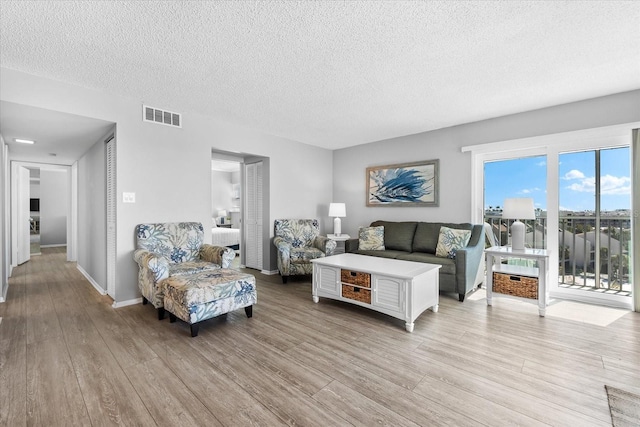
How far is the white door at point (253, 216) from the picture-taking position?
5.13 meters

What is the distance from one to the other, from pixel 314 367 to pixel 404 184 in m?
3.68

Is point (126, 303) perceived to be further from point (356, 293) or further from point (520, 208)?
point (520, 208)

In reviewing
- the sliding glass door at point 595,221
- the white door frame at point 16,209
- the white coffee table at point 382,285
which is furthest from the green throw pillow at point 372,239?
the white door frame at point 16,209

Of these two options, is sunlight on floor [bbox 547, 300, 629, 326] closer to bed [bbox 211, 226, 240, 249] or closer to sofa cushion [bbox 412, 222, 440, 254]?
sofa cushion [bbox 412, 222, 440, 254]

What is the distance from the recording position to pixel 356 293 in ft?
10.0

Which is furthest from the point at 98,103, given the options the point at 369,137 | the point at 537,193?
the point at 537,193

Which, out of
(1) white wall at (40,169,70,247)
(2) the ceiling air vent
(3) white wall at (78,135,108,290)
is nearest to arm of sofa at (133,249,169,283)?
(3) white wall at (78,135,108,290)

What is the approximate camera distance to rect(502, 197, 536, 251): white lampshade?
3.22m

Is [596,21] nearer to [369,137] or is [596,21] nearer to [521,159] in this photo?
[521,159]

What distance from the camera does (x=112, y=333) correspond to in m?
2.62

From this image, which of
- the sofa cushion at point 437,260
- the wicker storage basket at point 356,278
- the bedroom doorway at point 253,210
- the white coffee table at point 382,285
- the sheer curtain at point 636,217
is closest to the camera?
the white coffee table at point 382,285

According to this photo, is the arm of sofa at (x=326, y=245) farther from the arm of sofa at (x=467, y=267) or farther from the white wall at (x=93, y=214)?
the white wall at (x=93, y=214)

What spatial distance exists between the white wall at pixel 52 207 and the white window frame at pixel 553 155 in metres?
10.3

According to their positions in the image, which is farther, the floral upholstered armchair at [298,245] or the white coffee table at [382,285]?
the floral upholstered armchair at [298,245]
